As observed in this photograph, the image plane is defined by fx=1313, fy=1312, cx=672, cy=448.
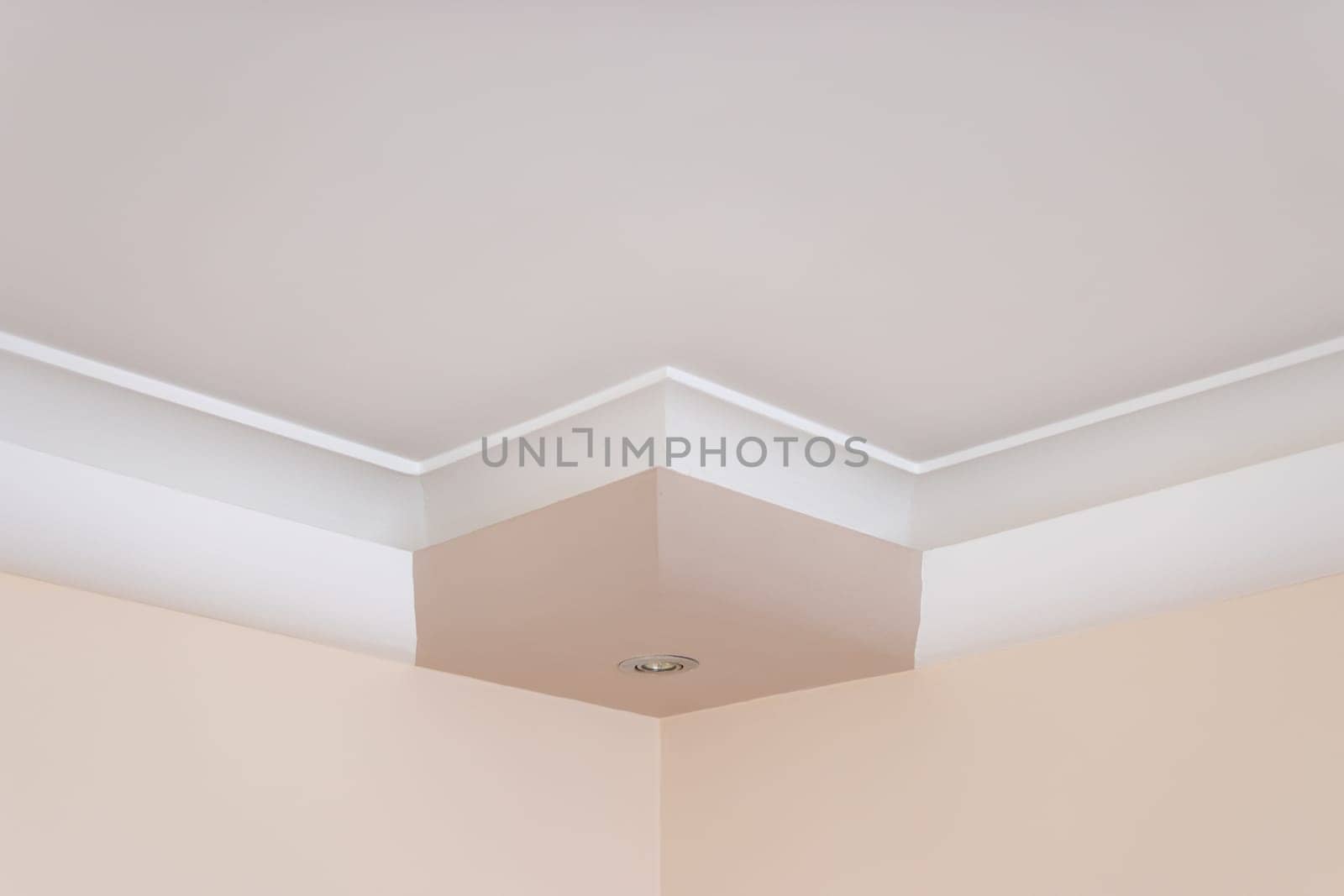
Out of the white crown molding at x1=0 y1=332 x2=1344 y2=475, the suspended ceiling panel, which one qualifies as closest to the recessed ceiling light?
the suspended ceiling panel

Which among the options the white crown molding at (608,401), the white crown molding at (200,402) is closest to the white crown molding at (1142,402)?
the white crown molding at (608,401)

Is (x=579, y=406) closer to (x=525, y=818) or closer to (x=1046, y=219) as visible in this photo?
(x=1046, y=219)

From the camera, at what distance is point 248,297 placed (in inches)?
74.4

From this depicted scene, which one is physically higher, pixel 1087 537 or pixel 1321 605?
pixel 1087 537

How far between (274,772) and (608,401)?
1043 mm

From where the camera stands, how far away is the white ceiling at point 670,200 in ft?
4.59

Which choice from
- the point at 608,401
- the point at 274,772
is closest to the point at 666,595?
the point at 608,401

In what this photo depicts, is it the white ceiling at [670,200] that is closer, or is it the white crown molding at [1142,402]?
the white ceiling at [670,200]

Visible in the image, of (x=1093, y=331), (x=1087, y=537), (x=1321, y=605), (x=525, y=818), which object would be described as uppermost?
(x=1093, y=331)

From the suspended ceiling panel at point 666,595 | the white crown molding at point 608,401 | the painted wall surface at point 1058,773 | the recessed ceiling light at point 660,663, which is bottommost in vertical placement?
the painted wall surface at point 1058,773

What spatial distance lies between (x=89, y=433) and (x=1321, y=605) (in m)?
2.14

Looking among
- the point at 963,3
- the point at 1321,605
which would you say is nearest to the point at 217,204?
the point at 963,3

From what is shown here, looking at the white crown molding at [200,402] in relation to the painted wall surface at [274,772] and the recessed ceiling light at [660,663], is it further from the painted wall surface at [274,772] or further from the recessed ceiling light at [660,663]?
the recessed ceiling light at [660,663]

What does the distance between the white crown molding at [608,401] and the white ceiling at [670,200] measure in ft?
0.11
